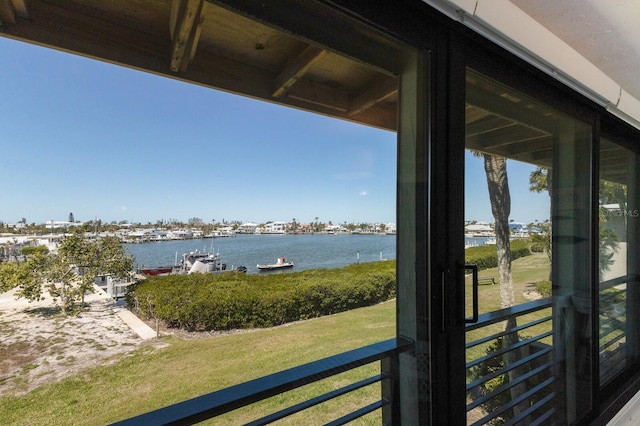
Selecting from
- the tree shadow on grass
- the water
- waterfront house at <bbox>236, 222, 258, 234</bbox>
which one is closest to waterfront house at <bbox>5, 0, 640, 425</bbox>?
the water

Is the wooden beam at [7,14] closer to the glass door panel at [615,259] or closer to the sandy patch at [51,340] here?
the sandy patch at [51,340]

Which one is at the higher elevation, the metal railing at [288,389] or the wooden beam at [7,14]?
the wooden beam at [7,14]

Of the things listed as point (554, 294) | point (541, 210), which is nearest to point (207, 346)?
point (541, 210)

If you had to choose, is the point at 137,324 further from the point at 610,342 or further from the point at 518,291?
the point at 610,342

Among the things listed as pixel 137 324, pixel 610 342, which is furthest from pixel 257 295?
pixel 610 342

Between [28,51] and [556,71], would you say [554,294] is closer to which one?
[556,71]

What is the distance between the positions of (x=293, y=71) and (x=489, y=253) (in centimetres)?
94

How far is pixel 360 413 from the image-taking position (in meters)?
1.10

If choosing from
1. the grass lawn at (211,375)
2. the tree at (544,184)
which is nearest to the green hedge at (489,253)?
the tree at (544,184)

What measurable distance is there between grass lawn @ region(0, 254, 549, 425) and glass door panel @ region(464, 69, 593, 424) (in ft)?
0.38

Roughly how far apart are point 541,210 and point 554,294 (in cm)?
45

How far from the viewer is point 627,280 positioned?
2.05 metres

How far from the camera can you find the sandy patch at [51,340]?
62 centimetres

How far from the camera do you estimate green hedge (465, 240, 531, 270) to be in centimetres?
99
